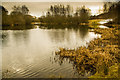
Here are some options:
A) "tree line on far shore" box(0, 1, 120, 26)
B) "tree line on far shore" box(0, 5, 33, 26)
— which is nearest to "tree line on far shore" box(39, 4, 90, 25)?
"tree line on far shore" box(0, 1, 120, 26)

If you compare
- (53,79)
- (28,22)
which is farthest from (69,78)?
(28,22)

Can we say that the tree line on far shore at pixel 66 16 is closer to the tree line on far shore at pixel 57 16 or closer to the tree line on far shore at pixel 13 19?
the tree line on far shore at pixel 57 16

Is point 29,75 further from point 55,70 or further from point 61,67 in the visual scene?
point 61,67

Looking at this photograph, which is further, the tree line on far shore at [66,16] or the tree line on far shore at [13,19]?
the tree line on far shore at [66,16]

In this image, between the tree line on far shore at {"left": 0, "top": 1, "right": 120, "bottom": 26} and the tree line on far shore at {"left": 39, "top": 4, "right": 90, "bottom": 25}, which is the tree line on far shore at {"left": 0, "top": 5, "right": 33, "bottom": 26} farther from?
the tree line on far shore at {"left": 39, "top": 4, "right": 90, "bottom": 25}

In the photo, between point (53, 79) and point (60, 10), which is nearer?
point (53, 79)

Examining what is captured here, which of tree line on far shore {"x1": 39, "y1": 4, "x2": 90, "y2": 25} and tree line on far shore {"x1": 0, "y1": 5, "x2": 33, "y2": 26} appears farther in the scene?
tree line on far shore {"x1": 39, "y1": 4, "x2": 90, "y2": 25}

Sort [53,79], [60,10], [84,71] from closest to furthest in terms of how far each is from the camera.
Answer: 1. [53,79]
2. [84,71]
3. [60,10]

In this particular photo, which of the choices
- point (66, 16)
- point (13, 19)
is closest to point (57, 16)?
point (66, 16)

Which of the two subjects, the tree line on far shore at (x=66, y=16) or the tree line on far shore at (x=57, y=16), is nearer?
the tree line on far shore at (x=57, y=16)

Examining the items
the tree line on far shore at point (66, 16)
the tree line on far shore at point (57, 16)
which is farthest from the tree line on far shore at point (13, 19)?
the tree line on far shore at point (66, 16)

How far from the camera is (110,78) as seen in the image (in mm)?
7551

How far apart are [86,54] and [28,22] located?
8377 centimetres

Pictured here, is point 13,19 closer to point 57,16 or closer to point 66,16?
point 57,16
